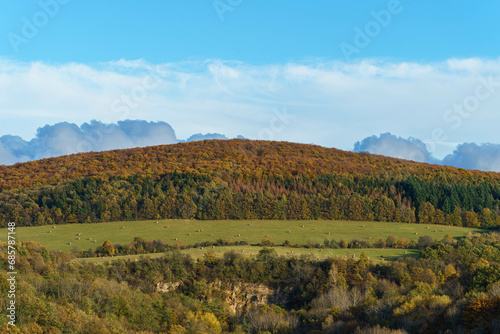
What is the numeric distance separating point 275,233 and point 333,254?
62.4ft

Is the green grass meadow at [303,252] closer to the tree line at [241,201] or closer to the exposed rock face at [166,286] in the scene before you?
the exposed rock face at [166,286]

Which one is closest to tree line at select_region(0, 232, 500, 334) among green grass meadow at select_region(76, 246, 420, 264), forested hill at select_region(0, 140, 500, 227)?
green grass meadow at select_region(76, 246, 420, 264)

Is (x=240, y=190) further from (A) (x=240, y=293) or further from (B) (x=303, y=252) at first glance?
(A) (x=240, y=293)

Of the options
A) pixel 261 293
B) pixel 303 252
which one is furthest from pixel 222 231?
pixel 261 293

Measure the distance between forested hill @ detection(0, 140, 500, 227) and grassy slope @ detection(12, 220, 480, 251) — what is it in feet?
14.0

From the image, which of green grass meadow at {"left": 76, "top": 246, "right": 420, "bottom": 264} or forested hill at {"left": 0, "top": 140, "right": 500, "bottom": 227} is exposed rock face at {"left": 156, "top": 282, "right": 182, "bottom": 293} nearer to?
green grass meadow at {"left": 76, "top": 246, "right": 420, "bottom": 264}

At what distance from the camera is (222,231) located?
314 ft

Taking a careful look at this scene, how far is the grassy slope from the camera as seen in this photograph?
89.5 m

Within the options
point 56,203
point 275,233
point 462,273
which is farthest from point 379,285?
point 56,203

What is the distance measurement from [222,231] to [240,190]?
70.3ft

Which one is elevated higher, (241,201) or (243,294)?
(241,201)

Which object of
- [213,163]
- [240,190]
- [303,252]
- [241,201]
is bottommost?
[303,252]

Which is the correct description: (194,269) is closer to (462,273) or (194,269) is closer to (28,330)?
(28,330)

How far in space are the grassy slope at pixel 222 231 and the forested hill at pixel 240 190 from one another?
426 centimetres
